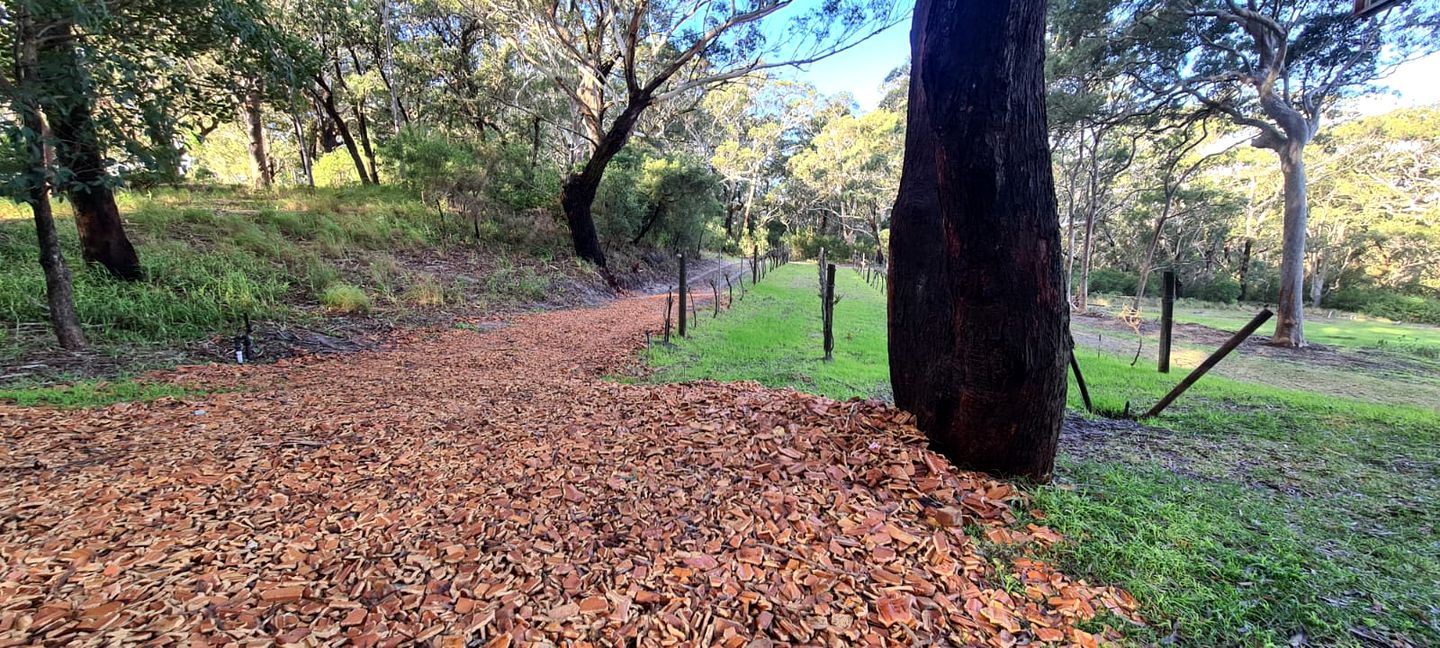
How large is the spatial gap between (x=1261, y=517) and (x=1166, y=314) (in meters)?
5.30

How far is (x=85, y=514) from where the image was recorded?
7.77ft

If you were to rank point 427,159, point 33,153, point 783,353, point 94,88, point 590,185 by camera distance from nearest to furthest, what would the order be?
1. point 33,153
2. point 94,88
3. point 783,353
4. point 427,159
5. point 590,185

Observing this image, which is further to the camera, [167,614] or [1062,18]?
[1062,18]

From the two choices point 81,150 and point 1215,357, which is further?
point 81,150

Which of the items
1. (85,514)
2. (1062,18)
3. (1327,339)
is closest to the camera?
(85,514)

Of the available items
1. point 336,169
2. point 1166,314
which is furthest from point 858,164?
point 1166,314

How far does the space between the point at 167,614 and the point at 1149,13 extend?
53.3ft

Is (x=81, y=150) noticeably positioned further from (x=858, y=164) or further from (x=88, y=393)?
(x=858, y=164)

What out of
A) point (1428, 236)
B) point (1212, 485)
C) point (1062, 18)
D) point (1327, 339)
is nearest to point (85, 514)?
point (1212, 485)

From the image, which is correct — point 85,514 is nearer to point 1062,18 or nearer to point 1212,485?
point 1212,485

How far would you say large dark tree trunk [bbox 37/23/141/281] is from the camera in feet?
14.5

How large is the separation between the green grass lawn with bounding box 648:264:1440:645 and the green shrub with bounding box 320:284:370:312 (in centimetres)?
695

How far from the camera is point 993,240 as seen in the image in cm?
284

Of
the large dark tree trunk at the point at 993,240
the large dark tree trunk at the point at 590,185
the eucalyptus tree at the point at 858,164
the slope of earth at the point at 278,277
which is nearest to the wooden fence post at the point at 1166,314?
the large dark tree trunk at the point at 993,240
